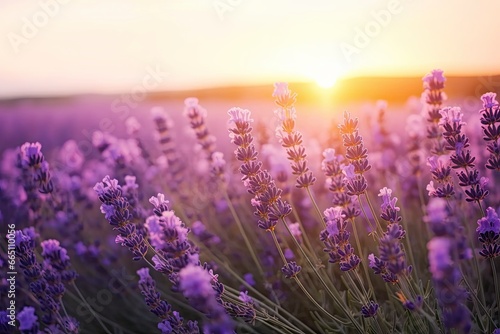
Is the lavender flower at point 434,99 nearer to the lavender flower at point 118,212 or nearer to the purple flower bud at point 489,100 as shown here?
the purple flower bud at point 489,100

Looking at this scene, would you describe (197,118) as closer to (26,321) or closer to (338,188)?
(338,188)

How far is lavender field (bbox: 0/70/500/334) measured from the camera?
73.5 inches

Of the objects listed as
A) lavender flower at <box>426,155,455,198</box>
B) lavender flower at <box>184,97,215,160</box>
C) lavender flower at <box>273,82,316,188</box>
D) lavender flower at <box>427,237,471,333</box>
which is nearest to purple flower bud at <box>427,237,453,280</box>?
lavender flower at <box>427,237,471,333</box>

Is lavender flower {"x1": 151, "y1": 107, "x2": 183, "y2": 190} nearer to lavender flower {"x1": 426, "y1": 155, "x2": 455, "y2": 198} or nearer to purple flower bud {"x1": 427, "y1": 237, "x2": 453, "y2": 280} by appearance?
lavender flower {"x1": 426, "y1": 155, "x2": 455, "y2": 198}

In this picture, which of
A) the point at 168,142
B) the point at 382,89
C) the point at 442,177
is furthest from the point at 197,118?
the point at 382,89

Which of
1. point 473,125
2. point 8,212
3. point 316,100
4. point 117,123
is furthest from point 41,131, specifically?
point 473,125

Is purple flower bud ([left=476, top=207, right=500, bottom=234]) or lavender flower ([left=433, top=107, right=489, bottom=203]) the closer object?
purple flower bud ([left=476, top=207, right=500, bottom=234])

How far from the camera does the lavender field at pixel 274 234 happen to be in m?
1.87

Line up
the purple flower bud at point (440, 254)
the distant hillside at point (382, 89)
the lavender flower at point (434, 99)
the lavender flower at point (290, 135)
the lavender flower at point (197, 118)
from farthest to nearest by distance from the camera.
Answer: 1. the distant hillside at point (382, 89)
2. the lavender flower at point (197, 118)
3. the lavender flower at point (434, 99)
4. the lavender flower at point (290, 135)
5. the purple flower bud at point (440, 254)

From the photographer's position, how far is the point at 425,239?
10.2 ft

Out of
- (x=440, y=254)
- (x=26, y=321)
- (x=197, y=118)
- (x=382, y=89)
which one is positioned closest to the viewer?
(x=440, y=254)

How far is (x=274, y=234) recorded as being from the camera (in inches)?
78.2

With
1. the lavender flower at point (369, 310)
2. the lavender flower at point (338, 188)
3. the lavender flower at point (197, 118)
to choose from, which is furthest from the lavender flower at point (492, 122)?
the lavender flower at point (197, 118)

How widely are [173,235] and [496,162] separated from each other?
111 cm
